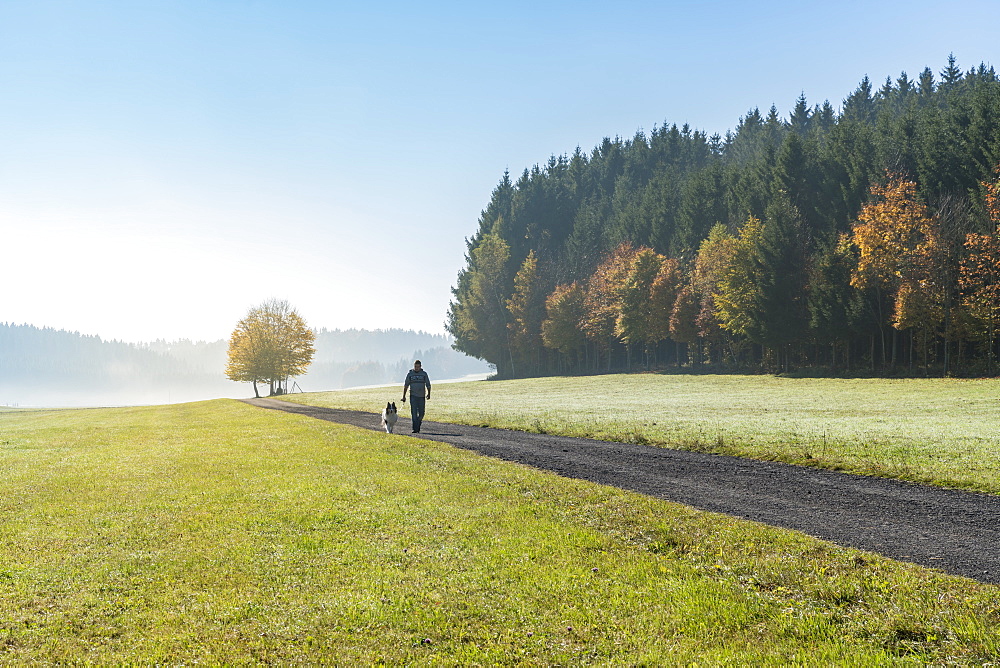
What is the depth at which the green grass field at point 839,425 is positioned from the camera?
15.4 metres

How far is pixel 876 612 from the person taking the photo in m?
6.25

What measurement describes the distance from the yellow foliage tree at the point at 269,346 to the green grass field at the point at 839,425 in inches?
1709

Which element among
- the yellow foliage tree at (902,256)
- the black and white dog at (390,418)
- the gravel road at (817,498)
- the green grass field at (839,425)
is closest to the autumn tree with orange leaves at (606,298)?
the yellow foliage tree at (902,256)

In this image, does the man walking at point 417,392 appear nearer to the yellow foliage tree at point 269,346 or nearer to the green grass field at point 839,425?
the green grass field at point 839,425

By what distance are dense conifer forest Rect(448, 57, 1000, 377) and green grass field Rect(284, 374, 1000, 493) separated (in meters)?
9.88

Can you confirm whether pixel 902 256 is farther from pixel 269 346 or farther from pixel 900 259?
pixel 269 346

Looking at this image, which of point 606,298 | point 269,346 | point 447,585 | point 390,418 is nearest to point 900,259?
point 606,298

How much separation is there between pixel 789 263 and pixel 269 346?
2676 inches

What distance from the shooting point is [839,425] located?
24469 millimetres

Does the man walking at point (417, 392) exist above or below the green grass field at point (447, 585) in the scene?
above

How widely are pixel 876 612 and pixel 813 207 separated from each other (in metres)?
77.8

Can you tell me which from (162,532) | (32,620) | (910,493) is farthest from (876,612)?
(162,532)

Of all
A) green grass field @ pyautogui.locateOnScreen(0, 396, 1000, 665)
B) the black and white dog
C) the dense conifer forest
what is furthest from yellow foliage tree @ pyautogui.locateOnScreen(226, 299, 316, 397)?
green grass field @ pyautogui.locateOnScreen(0, 396, 1000, 665)

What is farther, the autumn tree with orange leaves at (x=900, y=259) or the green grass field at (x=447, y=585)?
the autumn tree with orange leaves at (x=900, y=259)
